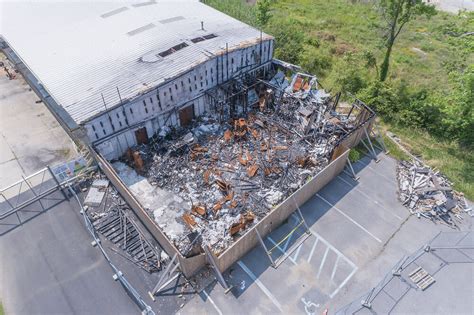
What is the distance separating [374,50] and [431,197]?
73.2 ft

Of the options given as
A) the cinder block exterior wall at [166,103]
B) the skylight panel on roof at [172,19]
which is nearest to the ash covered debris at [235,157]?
the cinder block exterior wall at [166,103]

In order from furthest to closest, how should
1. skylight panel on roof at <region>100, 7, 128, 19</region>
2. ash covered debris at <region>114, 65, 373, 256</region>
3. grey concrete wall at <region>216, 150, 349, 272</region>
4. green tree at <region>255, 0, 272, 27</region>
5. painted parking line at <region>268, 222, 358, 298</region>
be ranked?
green tree at <region>255, 0, 272, 27</region>
skylight panel on roof at <region>100, 7, 128, 19</region>
ash covered debris at <region>114, 65, 373, 256</region>
painted parking line at <region>268, 222, 358, 298</region>
grey concrete wall at <region>216, 150, 349, 272</region>

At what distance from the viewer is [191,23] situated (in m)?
27.0

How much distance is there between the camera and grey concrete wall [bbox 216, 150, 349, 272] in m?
15.5

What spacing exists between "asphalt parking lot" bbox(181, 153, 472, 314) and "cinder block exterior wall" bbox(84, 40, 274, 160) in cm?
1190

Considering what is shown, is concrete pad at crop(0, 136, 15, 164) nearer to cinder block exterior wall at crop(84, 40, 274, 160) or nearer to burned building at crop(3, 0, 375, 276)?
burned building at crop(3, 0, 375, 276)

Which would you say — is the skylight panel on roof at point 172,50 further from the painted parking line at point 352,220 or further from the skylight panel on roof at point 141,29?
the painted parking line at point 352,220

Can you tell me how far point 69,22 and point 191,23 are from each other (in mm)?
11167

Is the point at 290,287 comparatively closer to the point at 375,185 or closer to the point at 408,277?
the point at 408,277

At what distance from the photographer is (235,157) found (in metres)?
21.8

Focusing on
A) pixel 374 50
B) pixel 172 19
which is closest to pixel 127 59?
pixel 172 19

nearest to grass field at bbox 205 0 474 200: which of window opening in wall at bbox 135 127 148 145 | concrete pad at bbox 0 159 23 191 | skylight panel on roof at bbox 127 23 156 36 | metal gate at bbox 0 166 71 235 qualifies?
skylight panel on roof at bbox 127 23 156 36

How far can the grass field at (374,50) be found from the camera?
2306 centimetres

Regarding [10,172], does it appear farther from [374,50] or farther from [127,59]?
[374,50]
